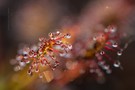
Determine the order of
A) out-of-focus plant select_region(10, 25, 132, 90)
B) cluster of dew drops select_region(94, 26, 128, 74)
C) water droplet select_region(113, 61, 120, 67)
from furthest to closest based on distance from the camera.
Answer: water droplet select_region(113, 61, 120, 67) → cluster of dew drops select_region(94, 26, 128, 74) → out-of-focus plant select_region(10, 25, 132, 90)

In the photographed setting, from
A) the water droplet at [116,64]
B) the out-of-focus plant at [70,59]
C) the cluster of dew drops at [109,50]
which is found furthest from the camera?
the water droplet at [116,64]

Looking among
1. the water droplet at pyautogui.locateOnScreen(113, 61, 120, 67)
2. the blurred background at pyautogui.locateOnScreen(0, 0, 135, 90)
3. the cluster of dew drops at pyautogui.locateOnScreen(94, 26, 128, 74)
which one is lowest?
the water droplet at pyautogui.locateOnScreen(113, 61, 120, 67)

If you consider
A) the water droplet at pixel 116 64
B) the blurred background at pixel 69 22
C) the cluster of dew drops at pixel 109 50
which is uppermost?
the blurred background at pixel 69 22

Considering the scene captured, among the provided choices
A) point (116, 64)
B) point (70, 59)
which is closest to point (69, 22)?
point (70, 59)

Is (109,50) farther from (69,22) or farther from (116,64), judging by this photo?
(69,22)

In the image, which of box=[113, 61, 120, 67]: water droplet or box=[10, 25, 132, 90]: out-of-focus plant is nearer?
box=[10, 25, 132, 90]: out-of-focus plant

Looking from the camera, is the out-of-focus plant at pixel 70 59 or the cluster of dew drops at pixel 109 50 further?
the cluster of dew drops at pixel 109 50

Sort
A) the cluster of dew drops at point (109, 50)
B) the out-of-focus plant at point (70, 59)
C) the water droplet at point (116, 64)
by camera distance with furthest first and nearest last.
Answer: the water droplet at point (116, 64)
the cluster of dew drops at point (109, 50)
the out-of-focus plant at point (70, 59)

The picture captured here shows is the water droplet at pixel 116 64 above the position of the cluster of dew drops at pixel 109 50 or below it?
below

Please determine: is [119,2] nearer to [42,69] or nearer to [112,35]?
[112,35]

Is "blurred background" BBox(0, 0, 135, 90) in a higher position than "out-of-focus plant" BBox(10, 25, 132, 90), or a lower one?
higher
